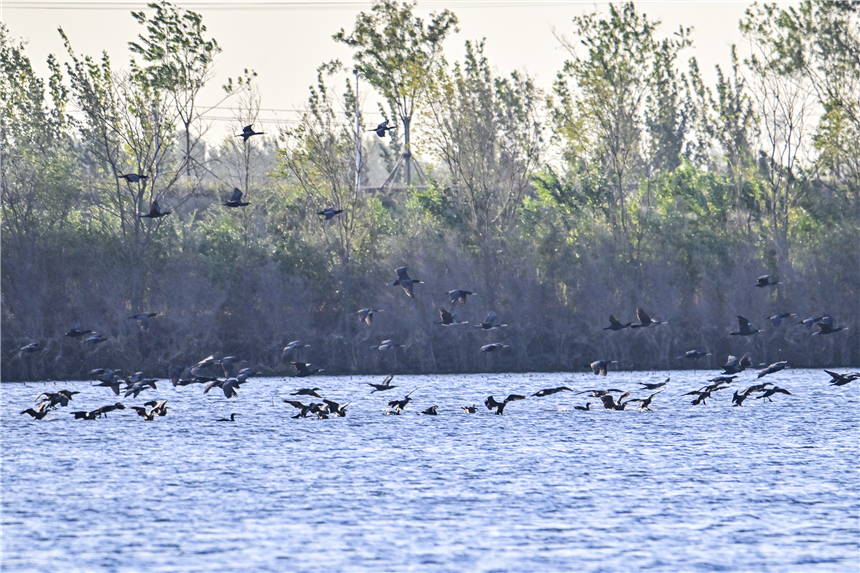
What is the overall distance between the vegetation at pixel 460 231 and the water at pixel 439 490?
958cm

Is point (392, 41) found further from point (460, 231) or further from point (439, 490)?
point (439, 490)

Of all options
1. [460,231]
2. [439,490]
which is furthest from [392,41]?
[439,490]

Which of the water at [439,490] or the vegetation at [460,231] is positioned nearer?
the water at [439,490]

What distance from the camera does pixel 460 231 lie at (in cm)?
4216

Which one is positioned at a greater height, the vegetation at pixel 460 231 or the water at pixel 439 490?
the vegetation at pixel 460 231

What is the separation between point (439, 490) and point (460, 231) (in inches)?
1015

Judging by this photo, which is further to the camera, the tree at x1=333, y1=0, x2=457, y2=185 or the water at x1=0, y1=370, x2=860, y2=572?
the tree at x1=333, y1=0, x2=457, y2=185

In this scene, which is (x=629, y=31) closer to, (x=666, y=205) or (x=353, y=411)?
(x=666, y=205)

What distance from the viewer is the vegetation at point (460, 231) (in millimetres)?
37750

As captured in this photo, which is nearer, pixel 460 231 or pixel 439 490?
pixel 439 490

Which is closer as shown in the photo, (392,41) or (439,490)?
(439,490)

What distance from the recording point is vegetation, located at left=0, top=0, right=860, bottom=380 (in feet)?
124

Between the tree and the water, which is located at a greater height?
the tree

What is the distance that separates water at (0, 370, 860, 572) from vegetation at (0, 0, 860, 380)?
958 centimetres
